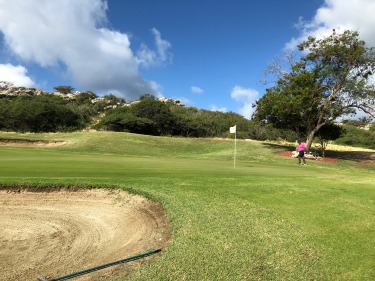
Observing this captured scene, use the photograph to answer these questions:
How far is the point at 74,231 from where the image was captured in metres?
8.23

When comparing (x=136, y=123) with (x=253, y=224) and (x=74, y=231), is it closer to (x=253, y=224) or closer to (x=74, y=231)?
(x=74, y=231)

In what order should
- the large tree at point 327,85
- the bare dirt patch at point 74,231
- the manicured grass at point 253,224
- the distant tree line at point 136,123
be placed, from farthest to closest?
the distant tree line at point 136,123 < the large tree at point 327,85 < the bare dirt patch at point 74,231 < the manicured grass at point 253,224

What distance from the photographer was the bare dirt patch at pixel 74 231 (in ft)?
19.6

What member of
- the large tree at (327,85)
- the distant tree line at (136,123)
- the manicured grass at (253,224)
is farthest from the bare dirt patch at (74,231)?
the distant tree line at (136,123)

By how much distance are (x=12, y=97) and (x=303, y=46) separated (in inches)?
3903

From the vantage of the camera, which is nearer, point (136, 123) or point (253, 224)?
point (253, 224)

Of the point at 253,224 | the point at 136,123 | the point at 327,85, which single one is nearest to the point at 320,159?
the point at 327,85

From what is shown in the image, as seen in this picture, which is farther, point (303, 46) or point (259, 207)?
point (303, 46)

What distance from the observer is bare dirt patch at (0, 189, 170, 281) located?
19.6 feet

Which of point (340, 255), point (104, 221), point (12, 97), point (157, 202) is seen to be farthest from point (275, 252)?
point (12, 97)

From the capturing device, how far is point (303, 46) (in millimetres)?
36719

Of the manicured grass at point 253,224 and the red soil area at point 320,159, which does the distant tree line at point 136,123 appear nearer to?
the red soil area at point 320,159

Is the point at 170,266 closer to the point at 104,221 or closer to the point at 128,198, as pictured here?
the point at 104,221

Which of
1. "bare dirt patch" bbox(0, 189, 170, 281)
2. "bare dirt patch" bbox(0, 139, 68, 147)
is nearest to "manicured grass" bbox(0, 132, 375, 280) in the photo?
"bare dirt patch" bbox(0, 189, 170, 281)
